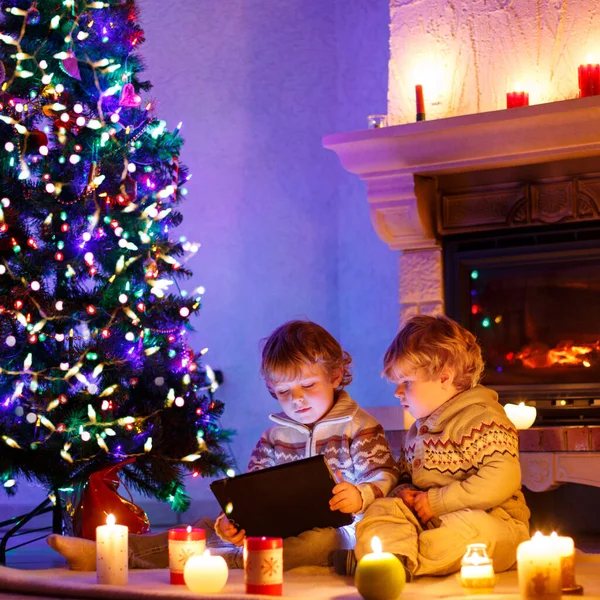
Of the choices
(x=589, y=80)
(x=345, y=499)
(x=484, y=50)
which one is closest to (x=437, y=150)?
(x=484, y=50)

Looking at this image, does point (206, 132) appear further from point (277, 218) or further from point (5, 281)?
point (5, 281)

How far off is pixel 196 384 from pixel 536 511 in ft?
4.46

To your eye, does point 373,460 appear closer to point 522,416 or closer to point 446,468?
point 446,468

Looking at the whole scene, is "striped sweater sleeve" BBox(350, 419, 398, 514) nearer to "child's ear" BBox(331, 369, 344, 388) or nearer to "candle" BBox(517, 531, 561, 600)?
"child's ear" BBox(331, 369, 344, 388)

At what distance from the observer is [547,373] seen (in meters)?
3.52

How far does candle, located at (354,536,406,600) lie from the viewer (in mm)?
1894

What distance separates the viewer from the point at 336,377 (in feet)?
Answer: 8.36

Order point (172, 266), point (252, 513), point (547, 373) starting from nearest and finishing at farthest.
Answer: point (252, 513) → point (172, 266) → point (547, 373)

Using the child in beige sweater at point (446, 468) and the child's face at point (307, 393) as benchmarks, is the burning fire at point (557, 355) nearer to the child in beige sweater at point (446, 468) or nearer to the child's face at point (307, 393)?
the child in beige sweater at point (446, 468)

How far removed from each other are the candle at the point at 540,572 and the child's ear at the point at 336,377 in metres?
0.83

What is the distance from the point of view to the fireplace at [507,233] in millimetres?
3445

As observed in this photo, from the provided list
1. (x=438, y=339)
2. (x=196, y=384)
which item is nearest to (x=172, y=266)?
(x=196, y=384)

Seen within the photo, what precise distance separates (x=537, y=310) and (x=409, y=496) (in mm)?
1427

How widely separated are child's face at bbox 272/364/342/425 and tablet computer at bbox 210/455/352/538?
290 mm
